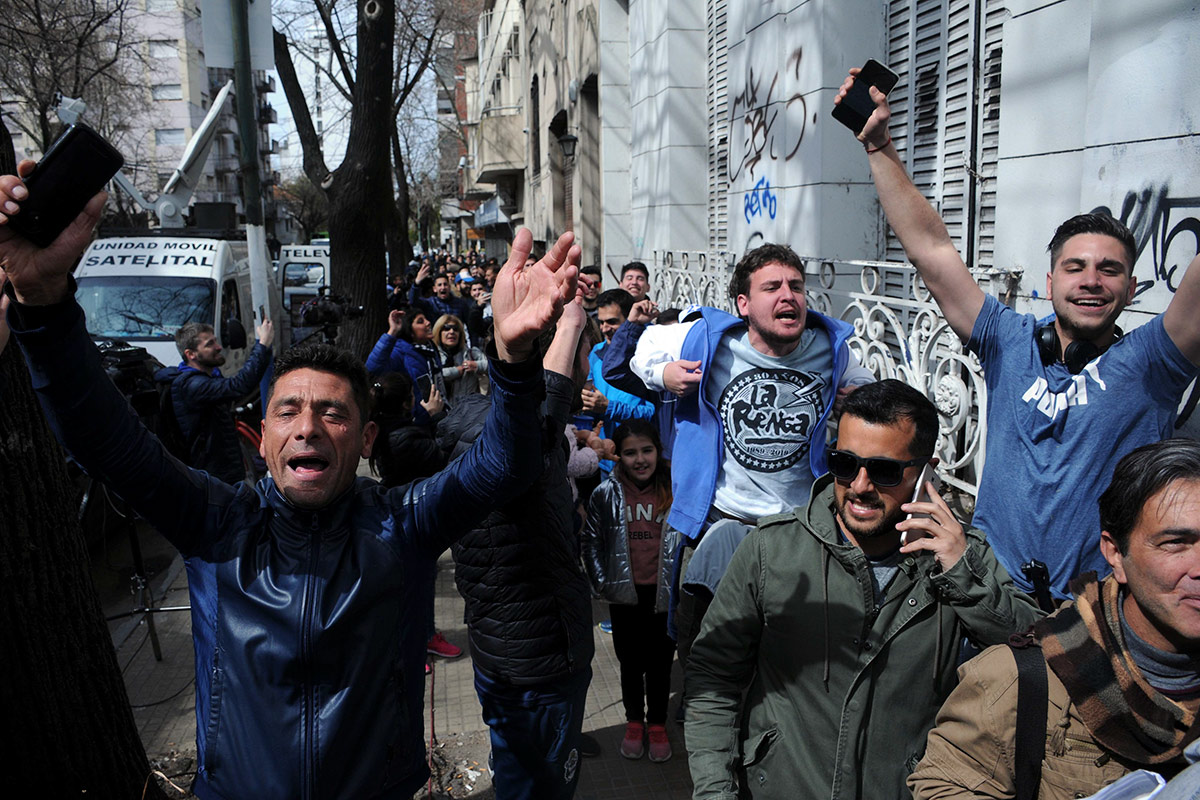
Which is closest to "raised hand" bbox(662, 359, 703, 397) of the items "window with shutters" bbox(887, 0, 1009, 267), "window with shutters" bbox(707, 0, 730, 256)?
"window with shutters" bbox(887, 0, 1009, 267)

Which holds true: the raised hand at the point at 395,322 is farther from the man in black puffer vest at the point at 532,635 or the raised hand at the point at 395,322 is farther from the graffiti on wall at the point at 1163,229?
the graffiti on wall at the point at 1163,229

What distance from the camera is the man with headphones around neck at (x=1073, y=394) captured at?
2.48m

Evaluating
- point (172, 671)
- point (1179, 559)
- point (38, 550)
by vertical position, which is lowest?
point (172, 671)

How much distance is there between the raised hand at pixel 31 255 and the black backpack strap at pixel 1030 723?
191 centimetres

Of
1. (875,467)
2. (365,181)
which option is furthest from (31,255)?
(365,181)

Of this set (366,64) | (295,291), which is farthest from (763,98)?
(295,291)

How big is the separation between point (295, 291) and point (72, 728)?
68.3 feet

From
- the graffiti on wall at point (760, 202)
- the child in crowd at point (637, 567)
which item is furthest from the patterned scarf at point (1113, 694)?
the graffiti on wall at point (760, 202)

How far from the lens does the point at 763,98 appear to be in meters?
8.55

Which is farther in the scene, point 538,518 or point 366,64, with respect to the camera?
point 366,64

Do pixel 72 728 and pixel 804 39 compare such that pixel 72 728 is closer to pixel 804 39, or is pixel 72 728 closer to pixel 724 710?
pixel 724 710

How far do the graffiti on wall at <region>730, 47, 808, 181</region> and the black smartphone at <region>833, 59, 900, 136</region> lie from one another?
493 cm

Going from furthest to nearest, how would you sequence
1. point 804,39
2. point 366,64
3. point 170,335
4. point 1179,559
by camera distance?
point 170,335
point 366,64
point 804,39
point 1179,559

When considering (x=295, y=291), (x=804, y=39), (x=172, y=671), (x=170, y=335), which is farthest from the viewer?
(x=295, y=291)
